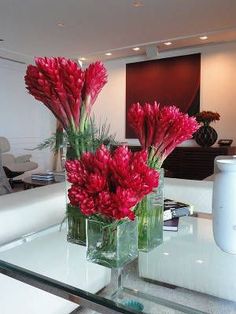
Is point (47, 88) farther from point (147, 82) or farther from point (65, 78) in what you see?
point (147, 82)

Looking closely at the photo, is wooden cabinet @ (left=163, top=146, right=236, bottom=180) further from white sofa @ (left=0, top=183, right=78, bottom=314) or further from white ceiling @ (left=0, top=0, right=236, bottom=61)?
white sofa @ (left=0, top=183, right=78, bottom=314)

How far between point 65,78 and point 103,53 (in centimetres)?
535

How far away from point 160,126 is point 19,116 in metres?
6.31

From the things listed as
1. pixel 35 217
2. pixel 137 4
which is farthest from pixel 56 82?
pixel 137 4

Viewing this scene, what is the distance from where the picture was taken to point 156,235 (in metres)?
1.04

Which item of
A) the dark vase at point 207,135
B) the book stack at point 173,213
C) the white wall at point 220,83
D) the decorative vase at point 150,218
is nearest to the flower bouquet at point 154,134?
the decorative vase at point 150,218

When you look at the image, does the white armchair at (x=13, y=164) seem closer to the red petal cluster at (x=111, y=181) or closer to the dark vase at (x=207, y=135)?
the dark vase at (x=207, y=135)

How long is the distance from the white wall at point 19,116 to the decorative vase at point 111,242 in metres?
5.78

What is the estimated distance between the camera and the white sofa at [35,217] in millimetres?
1248

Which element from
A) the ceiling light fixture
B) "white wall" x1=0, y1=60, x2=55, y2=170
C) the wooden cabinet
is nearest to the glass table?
the ceiling light fixture

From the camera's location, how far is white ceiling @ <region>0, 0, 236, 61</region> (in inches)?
144

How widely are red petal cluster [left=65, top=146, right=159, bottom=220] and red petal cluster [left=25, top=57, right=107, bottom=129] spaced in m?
0.19

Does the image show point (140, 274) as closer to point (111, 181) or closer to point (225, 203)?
point (225, 203)

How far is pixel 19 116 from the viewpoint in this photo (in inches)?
263
